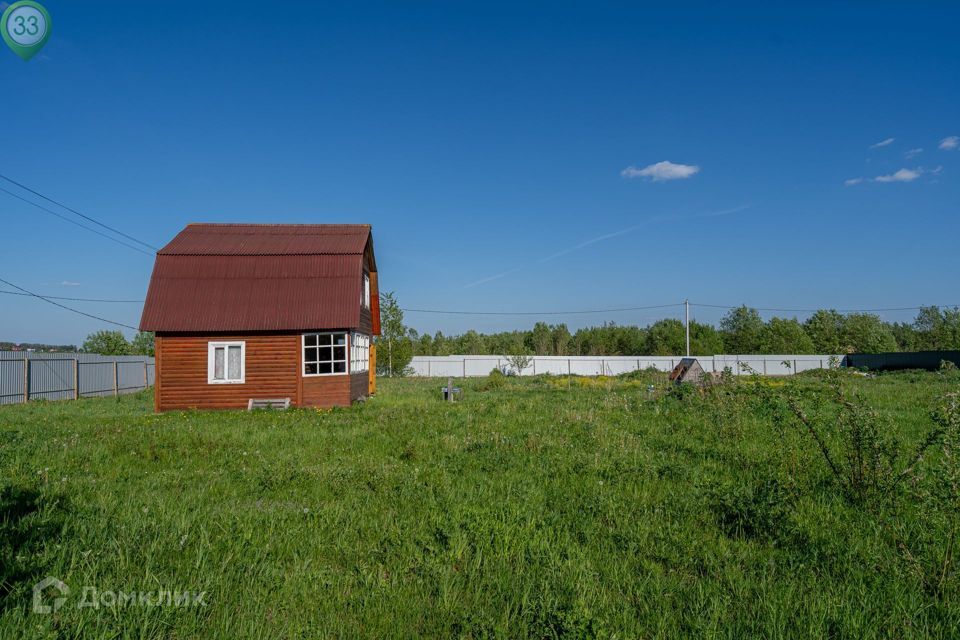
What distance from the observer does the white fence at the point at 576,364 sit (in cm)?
4672

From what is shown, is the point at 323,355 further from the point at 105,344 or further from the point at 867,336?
the point at 867,336

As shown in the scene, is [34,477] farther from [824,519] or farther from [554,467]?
[824,519]

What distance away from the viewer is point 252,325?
673 inches

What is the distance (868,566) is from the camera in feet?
13.3

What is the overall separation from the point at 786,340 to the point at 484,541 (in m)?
74.9

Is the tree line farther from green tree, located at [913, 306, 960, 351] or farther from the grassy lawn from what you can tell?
the grassy lawn

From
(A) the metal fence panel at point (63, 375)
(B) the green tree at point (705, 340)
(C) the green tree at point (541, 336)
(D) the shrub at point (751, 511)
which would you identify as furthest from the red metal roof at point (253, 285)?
(C) the green tree at point (541, 336)

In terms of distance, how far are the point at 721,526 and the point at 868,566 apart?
1173 mm

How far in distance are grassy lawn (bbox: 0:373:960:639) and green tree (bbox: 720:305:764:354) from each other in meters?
69.3

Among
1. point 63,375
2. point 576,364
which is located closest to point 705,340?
point 576,364

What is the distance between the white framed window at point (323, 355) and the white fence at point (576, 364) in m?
28.3

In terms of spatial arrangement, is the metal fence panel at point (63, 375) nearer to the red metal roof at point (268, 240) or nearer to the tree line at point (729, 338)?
the red metal roof at point (268, 240)

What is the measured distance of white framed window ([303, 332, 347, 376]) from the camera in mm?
17594

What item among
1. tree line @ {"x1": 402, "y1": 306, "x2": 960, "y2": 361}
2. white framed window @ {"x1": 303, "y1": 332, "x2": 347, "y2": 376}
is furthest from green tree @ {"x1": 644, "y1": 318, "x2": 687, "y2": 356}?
white framed window @ {"x1": 303, "y1": 332, "x2": 347, "y2": 376}
